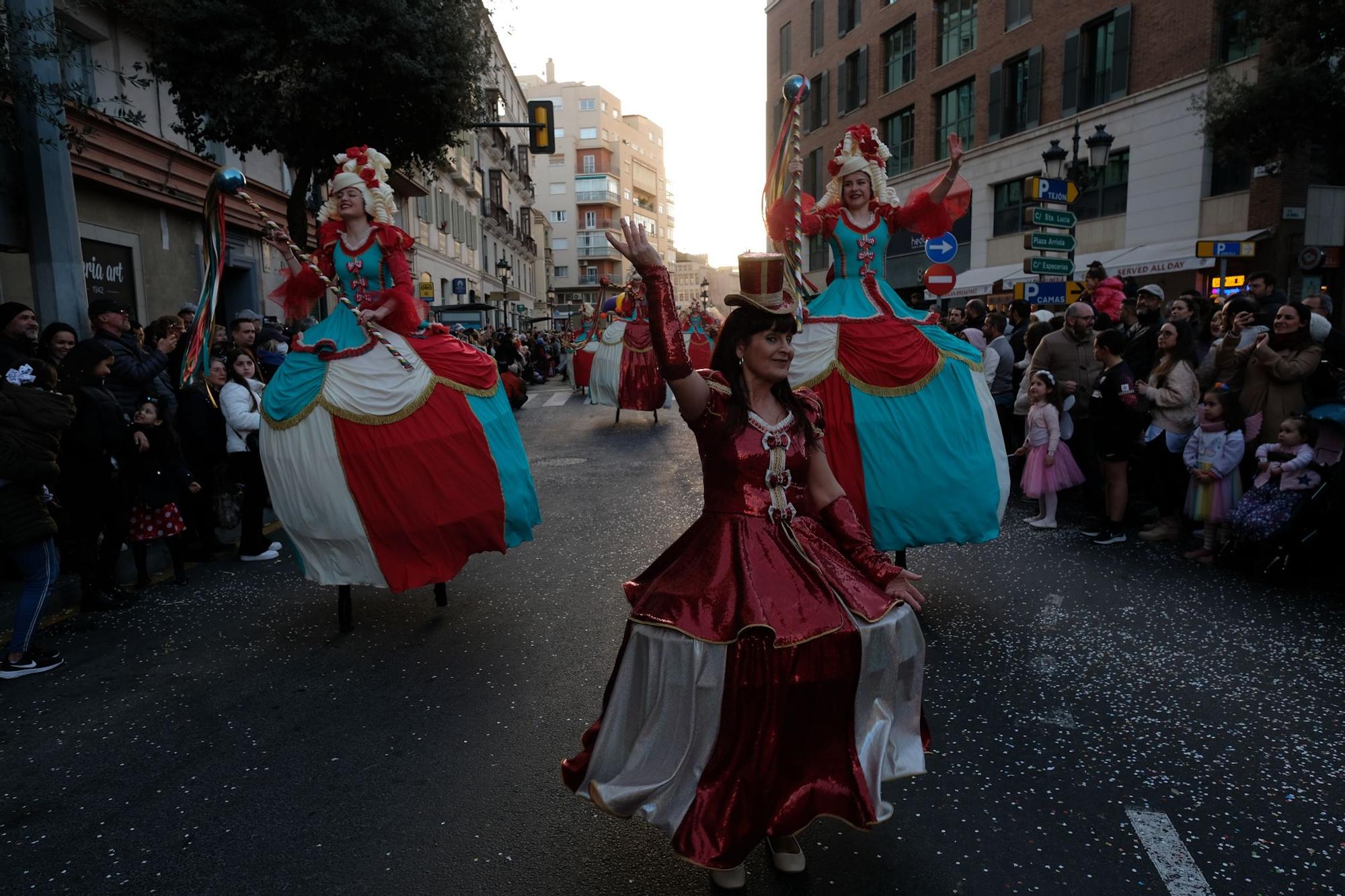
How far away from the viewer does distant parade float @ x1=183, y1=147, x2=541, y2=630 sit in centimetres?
474

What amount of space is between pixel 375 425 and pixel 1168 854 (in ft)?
12.9

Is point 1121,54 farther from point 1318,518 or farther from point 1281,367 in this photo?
point 1318,518

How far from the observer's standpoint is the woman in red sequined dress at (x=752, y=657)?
2.39 m

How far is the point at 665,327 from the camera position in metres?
2.62

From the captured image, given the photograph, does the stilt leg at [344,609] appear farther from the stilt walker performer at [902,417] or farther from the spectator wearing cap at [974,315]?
the spectator wearing cap at [974,315]

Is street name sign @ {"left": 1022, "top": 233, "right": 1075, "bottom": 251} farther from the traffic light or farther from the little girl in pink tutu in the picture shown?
the traffic light

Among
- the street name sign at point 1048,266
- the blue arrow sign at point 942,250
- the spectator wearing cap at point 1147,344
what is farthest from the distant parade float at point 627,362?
the spectator wearing cap at point 1147,344

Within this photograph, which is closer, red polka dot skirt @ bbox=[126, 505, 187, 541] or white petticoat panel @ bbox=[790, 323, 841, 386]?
→ white petticoat panel @ bbox=[790, 323, 841, 386]

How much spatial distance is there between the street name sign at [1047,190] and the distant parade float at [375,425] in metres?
9.96

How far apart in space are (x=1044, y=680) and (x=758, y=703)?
236 cm

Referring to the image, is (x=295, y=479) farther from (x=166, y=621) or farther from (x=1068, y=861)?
(x=1068, y=861)

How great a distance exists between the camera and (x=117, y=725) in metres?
3.91

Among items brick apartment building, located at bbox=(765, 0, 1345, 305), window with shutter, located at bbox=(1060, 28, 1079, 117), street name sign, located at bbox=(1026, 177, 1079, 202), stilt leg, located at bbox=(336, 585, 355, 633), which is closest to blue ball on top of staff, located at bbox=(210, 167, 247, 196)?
stilt leg, located at bbox=(336, 585, 355, 633)

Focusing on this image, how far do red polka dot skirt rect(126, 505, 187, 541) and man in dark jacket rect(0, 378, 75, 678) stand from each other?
50.9 inches
